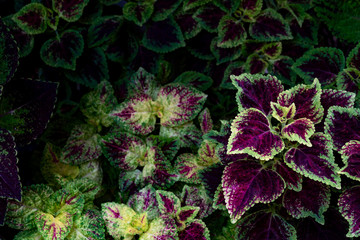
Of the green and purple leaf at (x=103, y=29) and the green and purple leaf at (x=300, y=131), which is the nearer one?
the green and purple leaf at (x=300, y=131)

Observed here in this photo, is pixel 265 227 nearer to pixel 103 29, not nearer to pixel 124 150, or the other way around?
pixel 124 150

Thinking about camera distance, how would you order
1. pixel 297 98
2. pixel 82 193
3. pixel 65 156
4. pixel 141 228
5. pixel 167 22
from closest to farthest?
pixel 297 98 → pixel 141 228 → pixel 82 193 → pixel 65 156 → pixel 167 22

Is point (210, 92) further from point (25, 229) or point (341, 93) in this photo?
point (25, 229)

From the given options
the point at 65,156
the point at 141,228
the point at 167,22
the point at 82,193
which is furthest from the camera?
the point at 167,22

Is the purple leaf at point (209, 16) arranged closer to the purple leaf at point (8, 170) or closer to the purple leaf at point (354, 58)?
the purple leaf at point (354, 58)

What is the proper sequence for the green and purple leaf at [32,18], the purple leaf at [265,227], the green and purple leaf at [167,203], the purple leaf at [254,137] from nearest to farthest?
1. the purple leaf at [254,137]
2. the purple leaf at [265,227]
3. the green and purple leaf at [167,203]
4. the green and purple leaf at [32,18]

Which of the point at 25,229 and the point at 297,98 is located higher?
the point at 297,98

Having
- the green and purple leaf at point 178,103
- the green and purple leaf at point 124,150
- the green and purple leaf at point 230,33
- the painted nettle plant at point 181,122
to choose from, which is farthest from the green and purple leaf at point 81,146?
the green and purple leaf at point 230,33

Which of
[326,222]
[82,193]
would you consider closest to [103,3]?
[82,193]

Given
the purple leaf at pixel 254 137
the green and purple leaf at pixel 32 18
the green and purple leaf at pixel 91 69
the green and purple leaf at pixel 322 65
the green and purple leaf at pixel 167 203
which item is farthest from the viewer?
the green and purple leaf at pixel 91 69
